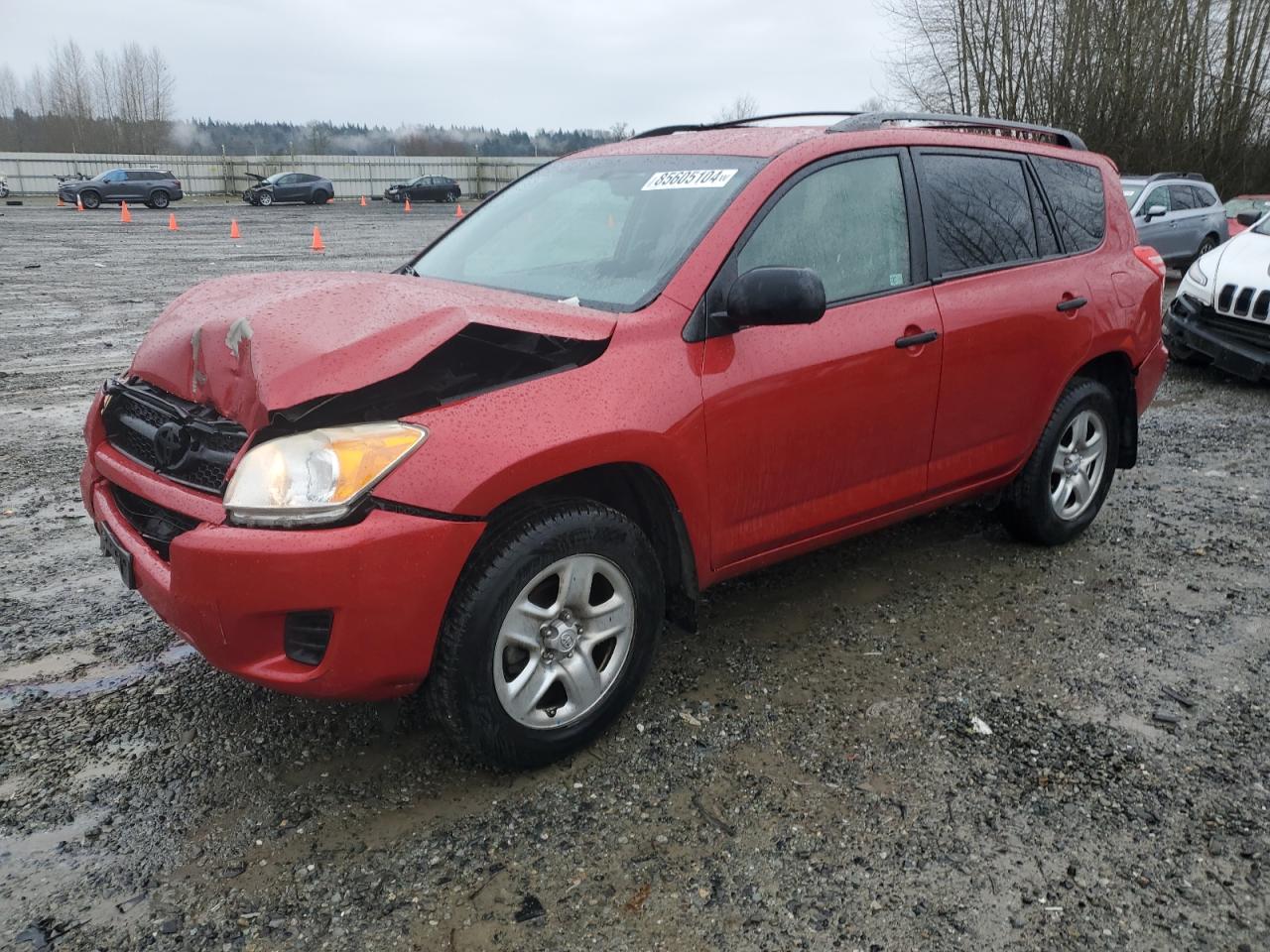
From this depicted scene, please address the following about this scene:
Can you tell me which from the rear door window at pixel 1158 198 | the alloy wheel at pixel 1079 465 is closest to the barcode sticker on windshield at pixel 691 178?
the alloy wheel at pixel 1079 465

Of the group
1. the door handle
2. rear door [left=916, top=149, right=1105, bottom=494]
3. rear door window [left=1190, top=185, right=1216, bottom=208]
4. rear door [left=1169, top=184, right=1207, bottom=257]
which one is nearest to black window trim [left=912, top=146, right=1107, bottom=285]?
rear door [left=916, top=149, right=1105, bottom=494]

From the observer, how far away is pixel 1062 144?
4.95 m

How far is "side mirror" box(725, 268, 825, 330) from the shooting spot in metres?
3.00

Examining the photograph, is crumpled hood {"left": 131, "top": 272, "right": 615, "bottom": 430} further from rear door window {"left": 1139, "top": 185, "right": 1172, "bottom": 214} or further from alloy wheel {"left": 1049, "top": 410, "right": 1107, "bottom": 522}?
rear door window {"left": 1139, "top": 185, "right": 1172, "bottom": 214}

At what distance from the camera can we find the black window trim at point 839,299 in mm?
3148

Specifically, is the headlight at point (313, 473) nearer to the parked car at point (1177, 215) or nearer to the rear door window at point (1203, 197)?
the parked car at point (1177, 215)

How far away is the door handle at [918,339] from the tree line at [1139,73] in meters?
32.2

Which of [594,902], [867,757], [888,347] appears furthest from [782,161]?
[594,902]

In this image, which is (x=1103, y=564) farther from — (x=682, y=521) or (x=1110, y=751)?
(x=682, y=521)

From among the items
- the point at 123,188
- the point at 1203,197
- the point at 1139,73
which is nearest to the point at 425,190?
the point at 123,188

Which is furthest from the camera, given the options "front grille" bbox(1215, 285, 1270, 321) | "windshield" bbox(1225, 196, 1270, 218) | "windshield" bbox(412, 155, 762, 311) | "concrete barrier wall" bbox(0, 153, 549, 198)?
"concrete barrier wall" bbox(0, 153, 549, 198)

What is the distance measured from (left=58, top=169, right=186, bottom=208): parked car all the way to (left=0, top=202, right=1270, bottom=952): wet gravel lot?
38.9 meters

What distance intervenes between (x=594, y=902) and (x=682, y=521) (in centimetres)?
114

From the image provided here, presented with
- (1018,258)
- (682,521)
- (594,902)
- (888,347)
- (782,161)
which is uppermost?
(782,161)
